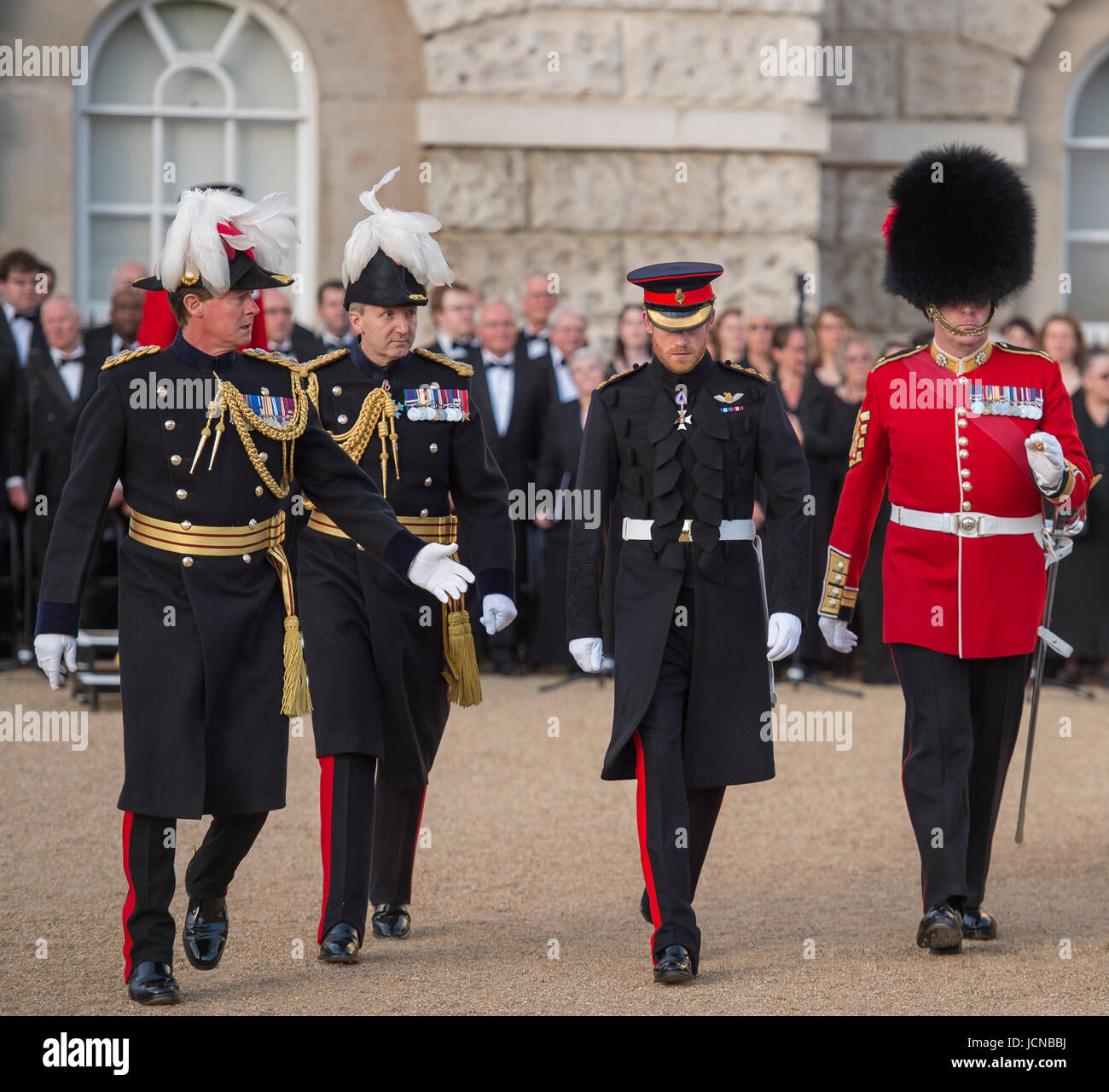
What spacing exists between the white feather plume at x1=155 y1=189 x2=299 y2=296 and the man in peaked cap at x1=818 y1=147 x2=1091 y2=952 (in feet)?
6.10

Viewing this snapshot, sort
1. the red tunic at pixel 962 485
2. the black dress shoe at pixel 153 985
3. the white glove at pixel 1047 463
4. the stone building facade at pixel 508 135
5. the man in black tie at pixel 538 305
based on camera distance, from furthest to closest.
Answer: the stone building facade at pixel 508 135, the man in black tie at pixel 538 305, the red tunic at pixel 962 485, the white glove at pixel 1047 463, the black dress shoe at pixel 153 985

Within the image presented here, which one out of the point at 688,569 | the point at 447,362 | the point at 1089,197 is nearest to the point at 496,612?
the point at 688,569

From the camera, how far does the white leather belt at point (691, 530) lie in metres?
5.32

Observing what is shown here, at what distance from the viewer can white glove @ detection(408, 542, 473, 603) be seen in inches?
197

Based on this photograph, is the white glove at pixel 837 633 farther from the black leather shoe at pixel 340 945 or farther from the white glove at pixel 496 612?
the black leather shoe at pixel 340 945

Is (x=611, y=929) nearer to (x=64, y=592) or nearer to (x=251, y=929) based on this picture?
(x=251, y=929)

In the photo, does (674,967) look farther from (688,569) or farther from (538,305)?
(538,305)

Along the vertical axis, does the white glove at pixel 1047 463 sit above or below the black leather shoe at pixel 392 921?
above

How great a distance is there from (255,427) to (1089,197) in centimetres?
1022

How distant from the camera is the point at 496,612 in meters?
5.59

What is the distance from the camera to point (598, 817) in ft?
23.8

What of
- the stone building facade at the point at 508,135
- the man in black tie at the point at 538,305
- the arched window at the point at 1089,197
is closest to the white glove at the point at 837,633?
the man in black tie at the point at 538,305

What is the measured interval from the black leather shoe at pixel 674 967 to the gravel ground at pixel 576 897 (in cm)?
4

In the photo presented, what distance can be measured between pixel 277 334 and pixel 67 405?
3.76ft
